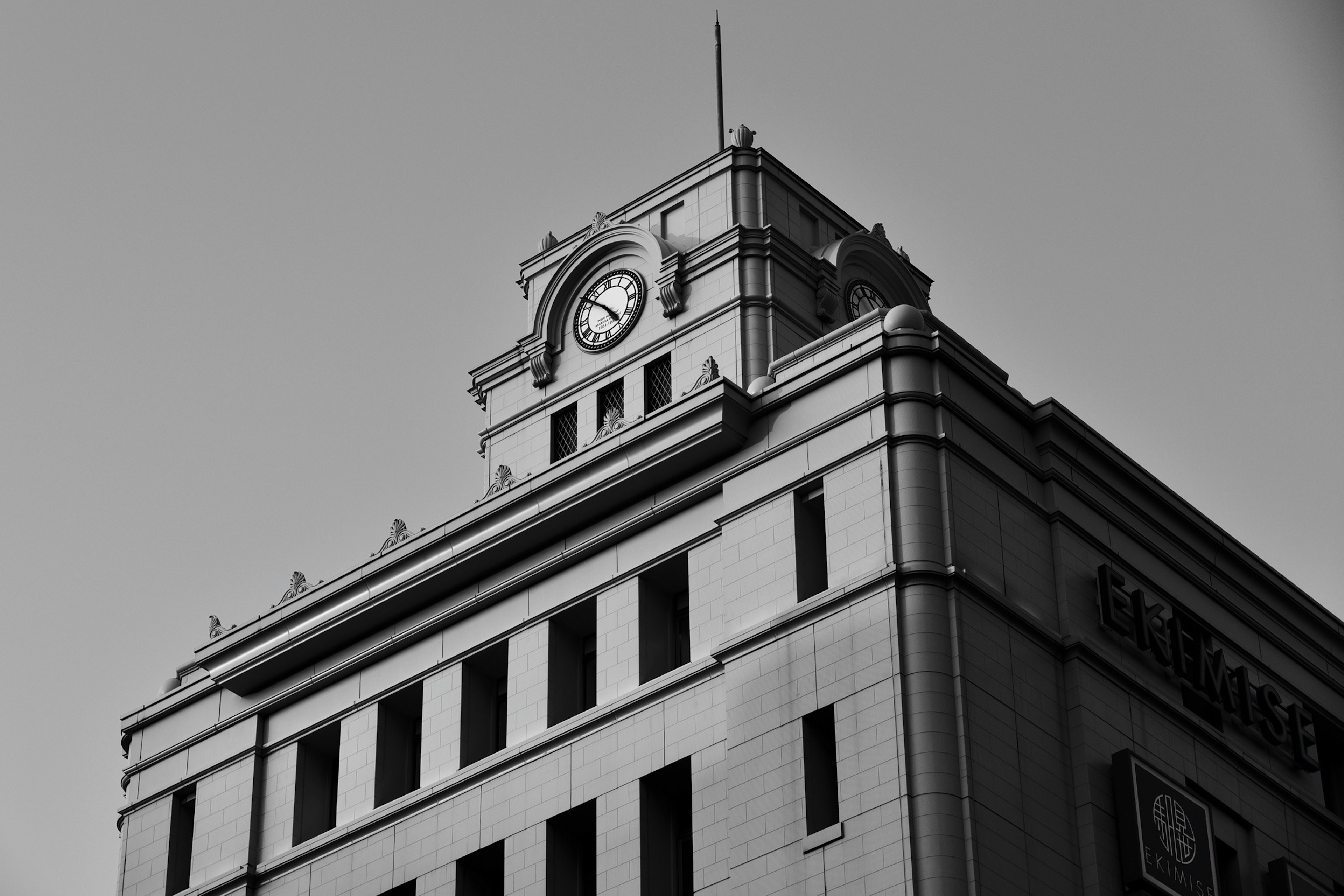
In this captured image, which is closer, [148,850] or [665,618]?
[665,618]

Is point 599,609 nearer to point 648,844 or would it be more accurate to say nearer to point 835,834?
point 648,844

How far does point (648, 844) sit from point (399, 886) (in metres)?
7.81

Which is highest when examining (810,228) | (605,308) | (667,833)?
(810,228)

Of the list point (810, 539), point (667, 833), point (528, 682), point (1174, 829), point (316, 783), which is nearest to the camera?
point (1174, 829)

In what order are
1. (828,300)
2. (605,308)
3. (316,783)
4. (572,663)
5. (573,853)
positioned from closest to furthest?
(573,853) < (572,663) < (316,783) < (828,300) < (605,308)

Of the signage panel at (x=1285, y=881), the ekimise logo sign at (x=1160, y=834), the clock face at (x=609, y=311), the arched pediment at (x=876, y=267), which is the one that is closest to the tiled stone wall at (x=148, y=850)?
the clock face at (x=609, y=311)

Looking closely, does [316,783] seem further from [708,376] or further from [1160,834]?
[1160,834]

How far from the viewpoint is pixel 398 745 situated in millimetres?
61625

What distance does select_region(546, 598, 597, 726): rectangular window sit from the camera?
58.0 metres

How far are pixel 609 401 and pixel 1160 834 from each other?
2484 centimetres

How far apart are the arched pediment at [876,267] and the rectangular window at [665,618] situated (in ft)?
54.9

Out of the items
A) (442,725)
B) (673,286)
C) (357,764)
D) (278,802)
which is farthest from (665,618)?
(673,286)

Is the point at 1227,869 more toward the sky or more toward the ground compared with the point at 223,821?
more toward the ground

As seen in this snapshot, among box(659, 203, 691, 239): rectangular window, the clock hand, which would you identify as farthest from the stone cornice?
box(659, 203, 691, 239): rectangular window
